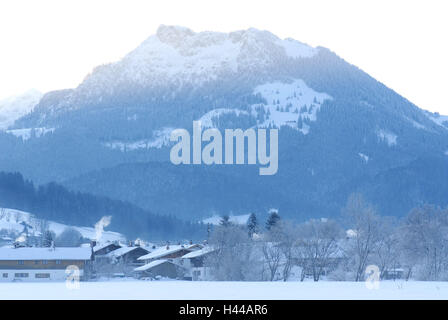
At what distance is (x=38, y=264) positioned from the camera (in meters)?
107

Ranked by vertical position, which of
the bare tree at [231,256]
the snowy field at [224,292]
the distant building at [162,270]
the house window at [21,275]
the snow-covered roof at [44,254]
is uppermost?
the snowy field at [224,292]

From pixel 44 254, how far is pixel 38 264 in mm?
1647

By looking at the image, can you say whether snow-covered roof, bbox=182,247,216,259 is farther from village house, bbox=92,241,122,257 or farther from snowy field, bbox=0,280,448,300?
snowy field, bbox=0,280,448,300

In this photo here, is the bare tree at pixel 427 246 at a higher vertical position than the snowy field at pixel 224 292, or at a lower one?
lower

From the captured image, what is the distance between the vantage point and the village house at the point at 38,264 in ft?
347

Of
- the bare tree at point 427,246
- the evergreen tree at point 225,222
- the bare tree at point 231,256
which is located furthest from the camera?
the evergreen tree at point 225,222

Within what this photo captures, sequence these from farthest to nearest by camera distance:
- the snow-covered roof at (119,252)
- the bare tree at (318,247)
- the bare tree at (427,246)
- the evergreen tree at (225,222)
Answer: the snow-covered roof at (119,252)
the evergreen tree at (225,222)
the bare tree at (318,247)
the bare tree at (427,246)

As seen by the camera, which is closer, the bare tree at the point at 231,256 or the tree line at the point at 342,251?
the tree line at the point at 342,251

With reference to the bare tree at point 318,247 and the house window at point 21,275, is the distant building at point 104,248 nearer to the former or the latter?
the house window at point 21,275

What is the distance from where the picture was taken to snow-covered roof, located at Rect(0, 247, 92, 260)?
108 meters

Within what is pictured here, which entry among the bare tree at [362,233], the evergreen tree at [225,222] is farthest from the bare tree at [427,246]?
the evergreen tree at [225,222]

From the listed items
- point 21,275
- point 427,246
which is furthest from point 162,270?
point 427,246

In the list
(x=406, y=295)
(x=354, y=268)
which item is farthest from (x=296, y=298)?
(x=354, y=268)

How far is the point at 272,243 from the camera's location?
94938mm
